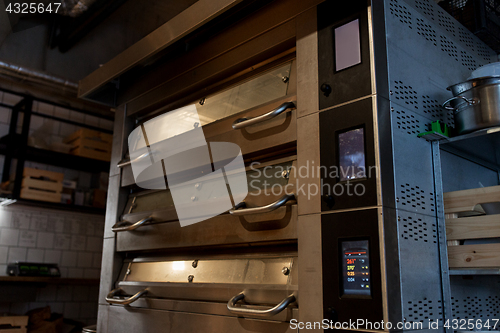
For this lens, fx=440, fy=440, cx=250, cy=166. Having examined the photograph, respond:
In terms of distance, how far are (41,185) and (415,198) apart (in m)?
4.05

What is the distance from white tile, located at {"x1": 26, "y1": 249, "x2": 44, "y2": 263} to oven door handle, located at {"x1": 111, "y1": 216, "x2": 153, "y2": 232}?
282cm

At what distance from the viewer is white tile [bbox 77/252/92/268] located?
509 centimetres

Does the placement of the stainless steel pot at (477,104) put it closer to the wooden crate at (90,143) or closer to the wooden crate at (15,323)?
the wooden crate at (15,323)

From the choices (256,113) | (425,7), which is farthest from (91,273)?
(425,7)

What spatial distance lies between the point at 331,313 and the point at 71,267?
4.31m

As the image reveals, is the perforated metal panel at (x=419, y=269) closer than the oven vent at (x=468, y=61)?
Yes

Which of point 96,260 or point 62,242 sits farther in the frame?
point 96,260

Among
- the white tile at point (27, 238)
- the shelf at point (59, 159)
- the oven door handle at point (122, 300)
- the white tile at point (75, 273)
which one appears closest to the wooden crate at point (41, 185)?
the shelf at point (59, 159)

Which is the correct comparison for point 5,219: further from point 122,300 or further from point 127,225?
point 122,300

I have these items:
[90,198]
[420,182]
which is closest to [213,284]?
[420,182]

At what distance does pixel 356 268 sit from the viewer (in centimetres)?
138

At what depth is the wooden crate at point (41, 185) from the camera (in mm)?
4410

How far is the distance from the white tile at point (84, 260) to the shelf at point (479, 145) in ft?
14.6

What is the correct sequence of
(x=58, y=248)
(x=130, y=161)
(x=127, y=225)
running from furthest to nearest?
(x=58, y=248)
(x=130, y=161)
(x=127, y=225)
